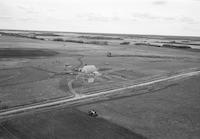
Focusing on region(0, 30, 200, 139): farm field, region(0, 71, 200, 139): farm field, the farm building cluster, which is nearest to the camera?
region(0, 71, 200, 139): farm field

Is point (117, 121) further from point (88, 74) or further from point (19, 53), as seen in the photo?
point (19, 53)

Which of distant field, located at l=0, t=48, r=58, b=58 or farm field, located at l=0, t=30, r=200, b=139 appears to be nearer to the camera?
farm field, located at l=0, t=30, r=200, b=139

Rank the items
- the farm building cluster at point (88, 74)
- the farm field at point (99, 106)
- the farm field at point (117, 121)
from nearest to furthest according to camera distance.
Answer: the farm field at point (117, 121) < the farm field at point (99, 106) < the farm building cluster at point (88, 74)

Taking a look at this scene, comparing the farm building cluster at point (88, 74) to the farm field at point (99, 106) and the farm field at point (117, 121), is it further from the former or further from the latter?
the farm field at point (117, 121)

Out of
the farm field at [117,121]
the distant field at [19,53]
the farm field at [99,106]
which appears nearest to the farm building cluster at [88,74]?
the farm field at [99,106]

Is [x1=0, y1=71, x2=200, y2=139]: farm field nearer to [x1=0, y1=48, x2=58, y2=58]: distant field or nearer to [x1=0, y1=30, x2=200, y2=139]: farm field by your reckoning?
[x1=0, y1=30, x2=200, y2=139]: farm field

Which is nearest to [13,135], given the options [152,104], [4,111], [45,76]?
[4,111]

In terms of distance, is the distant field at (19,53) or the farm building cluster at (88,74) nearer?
the farm building cluster at (88,74)

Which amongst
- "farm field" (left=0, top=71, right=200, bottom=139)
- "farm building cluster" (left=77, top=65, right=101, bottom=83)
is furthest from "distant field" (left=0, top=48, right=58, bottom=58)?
"farm field" (left=0, top=71, right=200, bottom=139)

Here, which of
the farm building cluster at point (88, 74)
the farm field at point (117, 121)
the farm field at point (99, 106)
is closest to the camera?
the farm field at point (117, 121)

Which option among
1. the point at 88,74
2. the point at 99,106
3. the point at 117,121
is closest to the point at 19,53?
the point at 88,74

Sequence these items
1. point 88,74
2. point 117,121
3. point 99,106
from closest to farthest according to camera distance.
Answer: point 117,121 → point 99,106 → point 88,74

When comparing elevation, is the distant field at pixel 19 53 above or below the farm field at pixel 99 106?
above
